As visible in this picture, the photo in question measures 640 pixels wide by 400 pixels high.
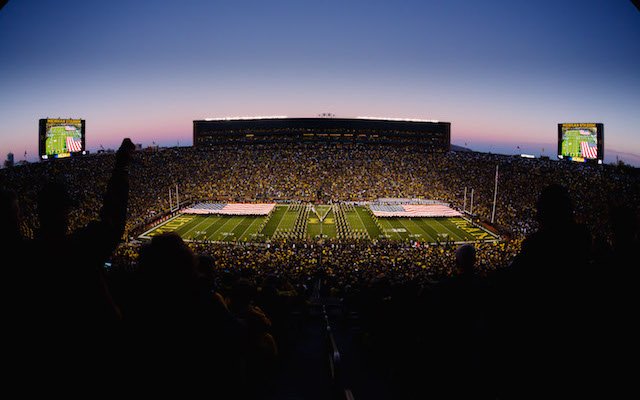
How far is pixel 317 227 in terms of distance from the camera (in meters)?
37.9

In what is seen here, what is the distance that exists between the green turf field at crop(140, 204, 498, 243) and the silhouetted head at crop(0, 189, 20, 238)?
2930 cm

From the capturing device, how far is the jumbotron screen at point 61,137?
44.6 metres

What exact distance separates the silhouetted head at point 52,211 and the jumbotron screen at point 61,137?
56072 mm

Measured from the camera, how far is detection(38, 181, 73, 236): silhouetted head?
1854 millimetres

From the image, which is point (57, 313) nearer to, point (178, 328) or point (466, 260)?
point (178, 328)

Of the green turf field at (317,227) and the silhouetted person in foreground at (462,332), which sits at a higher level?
the silhouetted person in foreground at (462,332)

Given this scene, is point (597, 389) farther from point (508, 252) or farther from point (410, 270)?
point (508, 252)

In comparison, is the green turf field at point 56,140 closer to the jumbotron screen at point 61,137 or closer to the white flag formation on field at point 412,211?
the jumbotron screen at point 61,137

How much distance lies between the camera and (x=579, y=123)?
45.4 meters

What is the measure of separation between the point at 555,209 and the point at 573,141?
2188 inches

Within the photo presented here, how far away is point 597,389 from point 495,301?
0.66 m

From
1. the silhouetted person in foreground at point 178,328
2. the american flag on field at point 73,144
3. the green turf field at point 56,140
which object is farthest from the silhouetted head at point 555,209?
the american flag on field at point 73,144

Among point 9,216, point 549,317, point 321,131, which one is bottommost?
point 549,317

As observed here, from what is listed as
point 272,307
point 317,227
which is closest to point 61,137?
point 317,227
